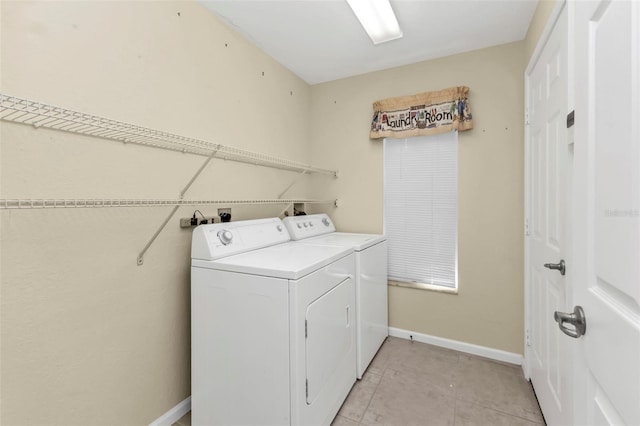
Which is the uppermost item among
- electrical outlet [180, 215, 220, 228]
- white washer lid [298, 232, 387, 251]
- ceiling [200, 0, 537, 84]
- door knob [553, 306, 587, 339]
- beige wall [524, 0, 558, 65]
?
ceiling [200, 0, 537, 84]

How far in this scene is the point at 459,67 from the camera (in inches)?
97.7

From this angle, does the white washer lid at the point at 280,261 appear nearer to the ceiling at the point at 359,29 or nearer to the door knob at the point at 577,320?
the door knob at the point at 577,320

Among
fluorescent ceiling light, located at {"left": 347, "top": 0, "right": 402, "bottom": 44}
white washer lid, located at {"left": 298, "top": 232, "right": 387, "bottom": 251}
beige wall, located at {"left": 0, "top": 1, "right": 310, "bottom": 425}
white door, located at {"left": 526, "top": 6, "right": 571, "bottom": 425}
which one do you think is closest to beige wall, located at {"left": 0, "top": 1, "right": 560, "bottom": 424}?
beige wall, located at {"left": 0, "top": 1, "right": 310, "bottom": 425}

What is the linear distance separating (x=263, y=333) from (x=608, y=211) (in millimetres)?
1359

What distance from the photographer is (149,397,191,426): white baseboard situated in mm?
1624

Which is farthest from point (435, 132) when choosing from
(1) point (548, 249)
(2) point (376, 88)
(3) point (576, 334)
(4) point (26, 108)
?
(4) point (26, 108)

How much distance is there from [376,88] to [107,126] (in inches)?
91.9

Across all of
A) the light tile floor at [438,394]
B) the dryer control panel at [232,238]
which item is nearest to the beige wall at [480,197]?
the light tile floor at [438,394]

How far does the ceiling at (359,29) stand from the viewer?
74.3 inches

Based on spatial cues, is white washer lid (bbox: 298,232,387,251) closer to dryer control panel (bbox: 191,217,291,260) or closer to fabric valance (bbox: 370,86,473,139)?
dryer control panel (bbox: 191,217,291,260)

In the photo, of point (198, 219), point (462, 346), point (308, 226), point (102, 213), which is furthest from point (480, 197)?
point (102, 213)

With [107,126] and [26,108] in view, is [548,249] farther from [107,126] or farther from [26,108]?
[26,108]

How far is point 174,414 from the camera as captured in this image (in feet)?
5.58

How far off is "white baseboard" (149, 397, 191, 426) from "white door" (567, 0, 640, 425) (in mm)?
1956
